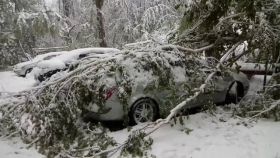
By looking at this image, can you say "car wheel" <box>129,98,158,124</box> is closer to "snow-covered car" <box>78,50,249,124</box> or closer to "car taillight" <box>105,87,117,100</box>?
"snow-covered car" <box>78,50,249,124</box>

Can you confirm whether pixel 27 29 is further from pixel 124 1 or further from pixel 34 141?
pixel 34 141

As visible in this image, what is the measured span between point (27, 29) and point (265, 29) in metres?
14.0

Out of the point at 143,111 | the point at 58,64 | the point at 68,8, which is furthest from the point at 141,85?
the point at 68,8

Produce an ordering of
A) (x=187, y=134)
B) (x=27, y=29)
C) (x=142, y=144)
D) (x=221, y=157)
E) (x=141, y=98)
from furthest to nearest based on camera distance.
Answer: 1. (x=27, y=29)
2. (x=141, y=98)
3. (x=187, y=134)
4. (x=142, y=144)
5. (x=221, y=157)

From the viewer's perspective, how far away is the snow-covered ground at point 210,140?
6.36 m

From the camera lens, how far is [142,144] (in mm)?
6676

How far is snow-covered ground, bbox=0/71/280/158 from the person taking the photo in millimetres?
6355

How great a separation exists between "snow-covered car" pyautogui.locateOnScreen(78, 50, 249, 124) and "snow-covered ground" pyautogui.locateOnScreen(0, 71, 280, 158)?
1.65 feet

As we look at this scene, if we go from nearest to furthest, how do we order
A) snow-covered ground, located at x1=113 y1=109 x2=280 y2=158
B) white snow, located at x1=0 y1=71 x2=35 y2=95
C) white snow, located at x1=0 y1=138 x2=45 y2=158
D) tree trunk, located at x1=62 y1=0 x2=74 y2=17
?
snow-covered ground, located at x1=113 y1=109 x2=280 y2=158 → white snow, located at x1=0 y1=138 x2=45 y2=158 → white snow, located at x1=0 y1=71 x2=35 y2=95 → tree trunk, located at x1=62 y1=0 x2=74 y2=17

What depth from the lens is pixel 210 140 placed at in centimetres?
684

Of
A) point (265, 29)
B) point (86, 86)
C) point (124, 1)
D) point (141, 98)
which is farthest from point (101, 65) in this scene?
point (124, 1)

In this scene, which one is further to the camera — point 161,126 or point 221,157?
point 161,126

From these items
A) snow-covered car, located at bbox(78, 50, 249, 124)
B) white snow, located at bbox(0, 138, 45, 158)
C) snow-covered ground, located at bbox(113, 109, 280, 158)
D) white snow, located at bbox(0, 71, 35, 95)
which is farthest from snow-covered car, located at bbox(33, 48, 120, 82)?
snow-covered ground, located at bbox(113, 109, 280, 158)

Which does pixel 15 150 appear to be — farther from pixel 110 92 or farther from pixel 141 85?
pixel 141 85
